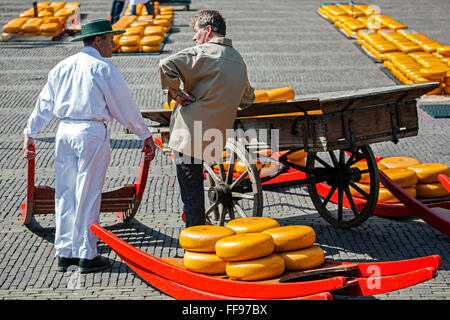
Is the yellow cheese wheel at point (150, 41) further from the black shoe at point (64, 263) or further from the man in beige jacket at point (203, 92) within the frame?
the black shoe at point (64, 263)

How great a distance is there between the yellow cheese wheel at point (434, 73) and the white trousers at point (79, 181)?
852cm

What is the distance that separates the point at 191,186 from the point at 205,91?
839mm

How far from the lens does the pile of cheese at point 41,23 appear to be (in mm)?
19250

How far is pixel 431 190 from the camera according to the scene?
7188 mm

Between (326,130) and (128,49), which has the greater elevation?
(326,130)

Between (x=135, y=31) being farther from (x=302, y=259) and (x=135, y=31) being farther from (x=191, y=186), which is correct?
(x=302, y=259)

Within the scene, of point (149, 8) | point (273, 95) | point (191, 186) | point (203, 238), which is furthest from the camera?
point (149, 8)

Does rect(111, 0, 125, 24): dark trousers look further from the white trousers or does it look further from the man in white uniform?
the white trousers

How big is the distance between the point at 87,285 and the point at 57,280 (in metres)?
0.28

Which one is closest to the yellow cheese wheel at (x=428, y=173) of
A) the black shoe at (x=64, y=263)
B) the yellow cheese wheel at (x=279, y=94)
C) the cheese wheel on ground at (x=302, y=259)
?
the yellow cheese wheel at (x=279, y=94)

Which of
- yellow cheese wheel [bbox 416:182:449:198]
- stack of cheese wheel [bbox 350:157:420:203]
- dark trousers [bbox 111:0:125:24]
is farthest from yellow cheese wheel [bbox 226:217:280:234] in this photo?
dark trousers [bbox 111:0:125:24]

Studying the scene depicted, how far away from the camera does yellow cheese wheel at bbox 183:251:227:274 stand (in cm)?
496

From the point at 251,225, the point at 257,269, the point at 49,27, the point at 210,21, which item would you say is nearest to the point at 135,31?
the point at 49,27

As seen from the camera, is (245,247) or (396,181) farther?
(396,181)
